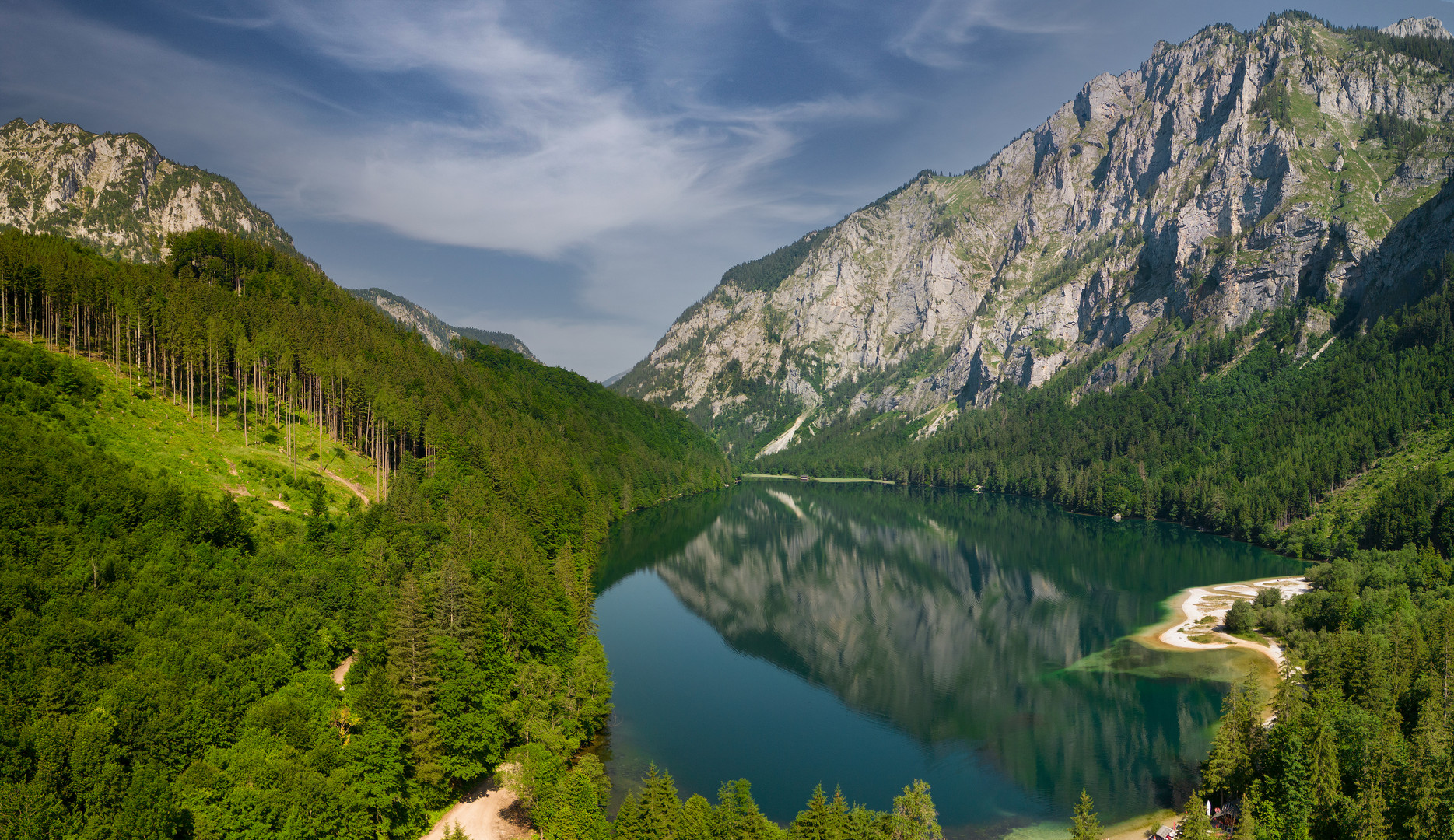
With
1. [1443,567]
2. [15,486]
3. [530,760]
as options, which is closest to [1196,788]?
[530,760]

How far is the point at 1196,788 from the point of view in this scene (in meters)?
49.1

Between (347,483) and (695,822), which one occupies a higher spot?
(347,483)

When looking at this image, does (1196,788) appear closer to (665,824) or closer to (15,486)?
(665,824)

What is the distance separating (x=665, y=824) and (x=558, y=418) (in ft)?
458

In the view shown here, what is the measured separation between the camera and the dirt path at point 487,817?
130ft

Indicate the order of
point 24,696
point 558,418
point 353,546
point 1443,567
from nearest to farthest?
point 24,696 → point 353,546 → point 1443,567 → point 558,418

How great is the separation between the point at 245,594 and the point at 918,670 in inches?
2422

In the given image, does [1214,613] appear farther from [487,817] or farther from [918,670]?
[487,817]

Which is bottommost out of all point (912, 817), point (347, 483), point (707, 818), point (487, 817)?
point (487, 817)

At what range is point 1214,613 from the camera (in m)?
91.6

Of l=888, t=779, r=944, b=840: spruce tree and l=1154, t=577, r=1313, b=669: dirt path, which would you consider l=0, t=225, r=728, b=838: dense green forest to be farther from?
l=1154, t=577, r=1313, b=669: dirt path

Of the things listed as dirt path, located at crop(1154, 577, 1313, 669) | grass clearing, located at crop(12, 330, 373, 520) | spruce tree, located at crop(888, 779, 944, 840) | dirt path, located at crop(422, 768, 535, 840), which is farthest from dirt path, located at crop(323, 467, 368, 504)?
dirt path, located at crop(1154, 577, 1313, 669)

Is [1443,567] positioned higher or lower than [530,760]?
higher

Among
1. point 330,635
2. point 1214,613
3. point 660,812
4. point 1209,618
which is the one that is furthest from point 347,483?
point 1214,613
